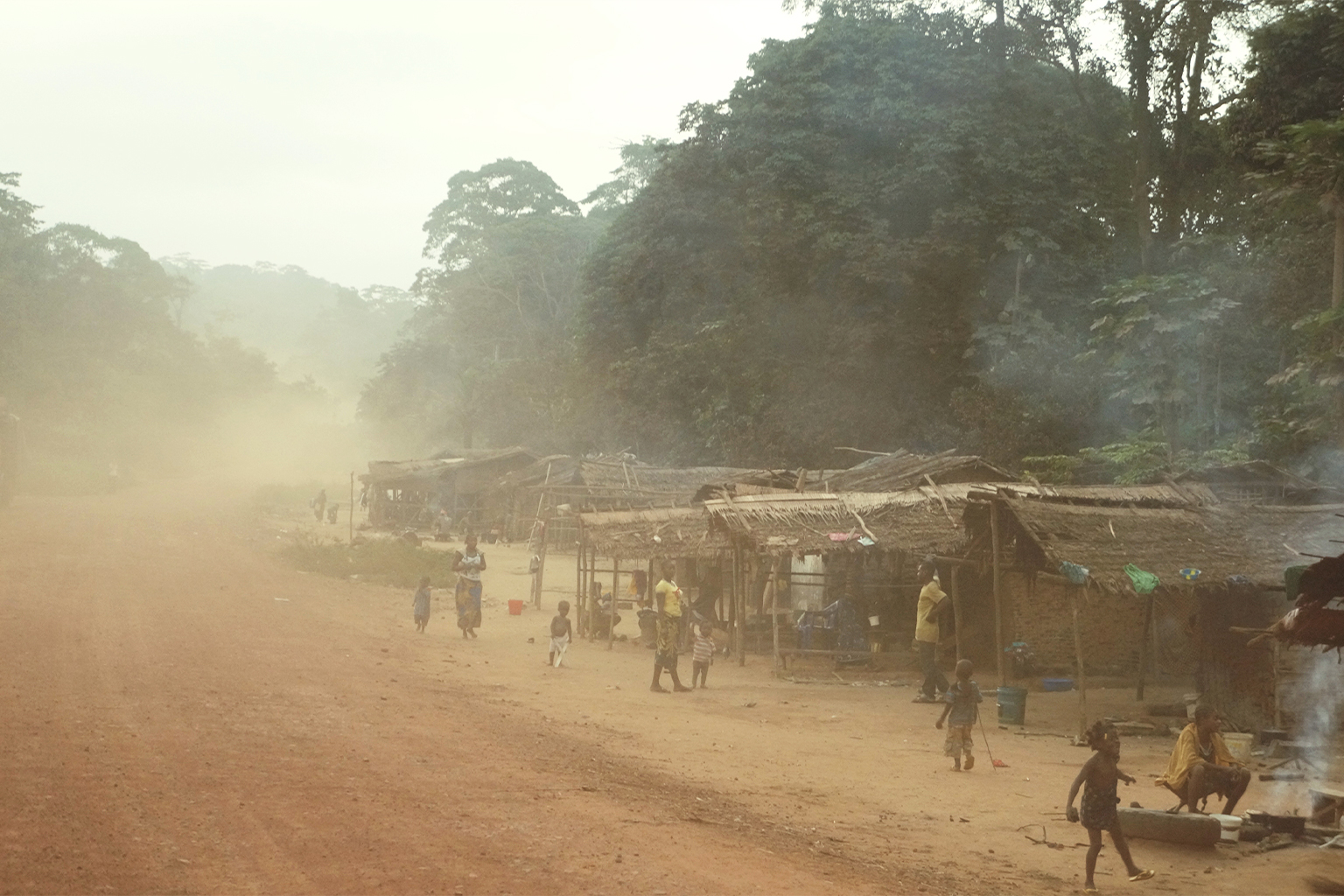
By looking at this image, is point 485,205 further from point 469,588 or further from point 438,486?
point 469,588

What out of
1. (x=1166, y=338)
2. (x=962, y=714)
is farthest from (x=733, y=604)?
(x=1166, y=338)

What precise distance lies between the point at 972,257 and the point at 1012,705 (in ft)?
70.6

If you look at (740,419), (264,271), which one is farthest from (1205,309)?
(264,271)

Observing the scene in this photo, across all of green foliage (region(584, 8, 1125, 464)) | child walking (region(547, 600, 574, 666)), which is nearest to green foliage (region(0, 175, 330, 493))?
green foliage (region(584, 8, 1125, 464))

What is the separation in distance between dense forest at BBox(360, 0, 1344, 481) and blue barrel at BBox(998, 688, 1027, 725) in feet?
42.2

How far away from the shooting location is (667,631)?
49.8 ft

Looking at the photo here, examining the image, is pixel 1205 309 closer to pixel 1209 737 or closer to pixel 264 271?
pixel 1209 737

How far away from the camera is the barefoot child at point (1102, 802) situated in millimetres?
7824

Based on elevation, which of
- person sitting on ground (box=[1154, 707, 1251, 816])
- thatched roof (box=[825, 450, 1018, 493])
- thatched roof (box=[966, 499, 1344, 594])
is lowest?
person sitting on ground (box=[1154, 707, 1251, 816])

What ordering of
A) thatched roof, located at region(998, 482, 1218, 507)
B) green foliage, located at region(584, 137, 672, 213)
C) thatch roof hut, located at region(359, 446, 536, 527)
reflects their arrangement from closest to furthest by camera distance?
1. thatched roof, located at region(998, 482, 1218, 507)
2. thatch roof hut, located at region(359, 446, 536, 527)
3. green foliage, located at region(584, 137, 672, 213)

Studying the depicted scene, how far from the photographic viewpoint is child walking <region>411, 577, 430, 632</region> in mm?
19297

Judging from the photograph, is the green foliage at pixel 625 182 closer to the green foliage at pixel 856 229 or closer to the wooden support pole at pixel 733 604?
the green foliage at pixel 856 229

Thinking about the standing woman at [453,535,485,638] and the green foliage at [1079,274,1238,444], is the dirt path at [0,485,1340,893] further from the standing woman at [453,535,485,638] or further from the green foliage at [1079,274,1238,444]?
the green foliage at [1079,274,1238,444]

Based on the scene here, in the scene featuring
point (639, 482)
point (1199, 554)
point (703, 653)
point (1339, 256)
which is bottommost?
point (703, 653)
